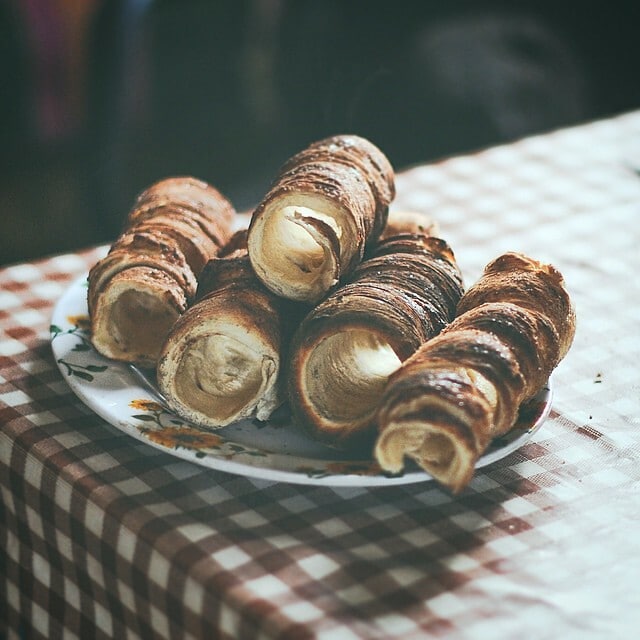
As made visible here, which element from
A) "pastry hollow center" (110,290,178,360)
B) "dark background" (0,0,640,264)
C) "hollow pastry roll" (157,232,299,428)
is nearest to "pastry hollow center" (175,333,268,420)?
"hollow pastry roll" (157,232,299,428)

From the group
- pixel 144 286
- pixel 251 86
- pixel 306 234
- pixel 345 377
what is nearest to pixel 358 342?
pixel 345 377

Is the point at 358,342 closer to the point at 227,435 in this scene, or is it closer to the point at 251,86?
the point at 227,435

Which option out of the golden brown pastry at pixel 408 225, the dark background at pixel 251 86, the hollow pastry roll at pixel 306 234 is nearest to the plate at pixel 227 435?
the hollow pastry roll at pixel 306 234

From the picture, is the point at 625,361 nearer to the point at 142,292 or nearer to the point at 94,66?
the point at 142,292

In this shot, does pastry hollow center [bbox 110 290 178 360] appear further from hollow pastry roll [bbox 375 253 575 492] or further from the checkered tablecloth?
hollow pastry roll [bbox 375 253 575 492]

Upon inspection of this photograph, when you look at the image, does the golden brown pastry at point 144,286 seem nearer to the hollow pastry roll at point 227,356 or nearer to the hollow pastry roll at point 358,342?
the hollow pastry roll at point 227,356
